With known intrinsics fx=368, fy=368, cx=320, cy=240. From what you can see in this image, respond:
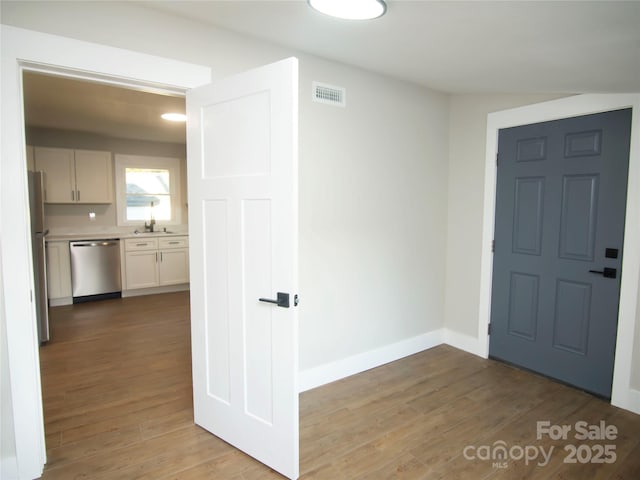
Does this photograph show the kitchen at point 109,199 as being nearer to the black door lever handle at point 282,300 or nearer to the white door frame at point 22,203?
the white door frame at point 22,203

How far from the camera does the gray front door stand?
266 centimetres

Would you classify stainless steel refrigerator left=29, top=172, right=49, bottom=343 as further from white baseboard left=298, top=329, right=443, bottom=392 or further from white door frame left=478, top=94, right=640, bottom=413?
white door frame left=478, top=94, right=640, bottom=413

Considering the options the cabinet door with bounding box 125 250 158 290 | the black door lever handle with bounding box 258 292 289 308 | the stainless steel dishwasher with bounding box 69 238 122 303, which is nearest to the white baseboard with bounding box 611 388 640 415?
the black door lever handle with bounding box 258 292 289 308

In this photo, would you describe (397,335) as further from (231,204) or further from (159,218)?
(159,218)

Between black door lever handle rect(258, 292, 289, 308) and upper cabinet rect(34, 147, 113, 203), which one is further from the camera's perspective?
upper cabinet rect(34, 147, 113, 203)

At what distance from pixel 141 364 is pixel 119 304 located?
2434 mm

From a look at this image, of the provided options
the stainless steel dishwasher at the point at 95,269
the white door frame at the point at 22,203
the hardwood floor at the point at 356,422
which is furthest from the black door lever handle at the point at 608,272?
the stainless steel dishwasher at the point at 95,269

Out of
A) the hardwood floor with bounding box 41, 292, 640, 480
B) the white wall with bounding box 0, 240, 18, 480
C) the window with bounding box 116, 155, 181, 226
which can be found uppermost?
the window with bounding box 116, 155, 181, 226

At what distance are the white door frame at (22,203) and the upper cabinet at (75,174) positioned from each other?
14.1ft

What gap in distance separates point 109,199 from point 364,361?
489 cm

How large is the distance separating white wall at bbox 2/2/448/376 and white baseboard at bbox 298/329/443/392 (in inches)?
2.4

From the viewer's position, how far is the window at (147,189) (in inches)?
242

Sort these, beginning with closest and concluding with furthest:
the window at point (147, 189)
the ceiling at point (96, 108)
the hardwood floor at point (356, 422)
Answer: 1. the hardwood floor at point (356, 422)
2. the ceiling at point (96, 108)
3. the window at point (147, 189)

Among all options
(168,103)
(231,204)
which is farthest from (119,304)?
(231,204)
